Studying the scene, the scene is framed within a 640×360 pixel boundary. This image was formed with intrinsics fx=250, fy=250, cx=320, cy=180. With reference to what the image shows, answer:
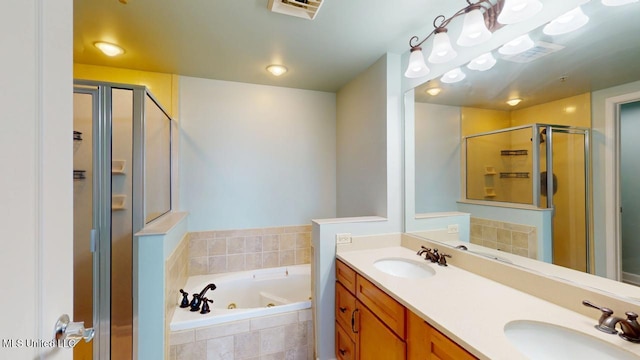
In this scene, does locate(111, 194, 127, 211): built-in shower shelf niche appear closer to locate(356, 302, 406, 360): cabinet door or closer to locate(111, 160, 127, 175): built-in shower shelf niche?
locate(111, 160, 127, 175): built-in shower shelf niche

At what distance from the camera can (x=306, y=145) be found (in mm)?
2861

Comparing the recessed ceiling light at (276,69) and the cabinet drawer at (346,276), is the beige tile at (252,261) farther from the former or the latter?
the recessed ceiling light at (276,69)

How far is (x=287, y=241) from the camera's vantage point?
278cm

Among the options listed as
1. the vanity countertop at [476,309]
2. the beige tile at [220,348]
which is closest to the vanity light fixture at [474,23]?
the vanity countertop at [476,309]

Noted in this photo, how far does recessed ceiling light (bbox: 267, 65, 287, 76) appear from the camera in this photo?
2.26 m

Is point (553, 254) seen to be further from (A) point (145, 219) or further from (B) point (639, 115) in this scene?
(A) point (145, 219)

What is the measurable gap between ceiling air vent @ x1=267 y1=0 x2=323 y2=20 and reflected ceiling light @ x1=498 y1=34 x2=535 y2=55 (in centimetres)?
101

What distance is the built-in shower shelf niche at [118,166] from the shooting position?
1.57 m

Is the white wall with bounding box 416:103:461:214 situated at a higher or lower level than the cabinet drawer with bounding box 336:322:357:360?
higher

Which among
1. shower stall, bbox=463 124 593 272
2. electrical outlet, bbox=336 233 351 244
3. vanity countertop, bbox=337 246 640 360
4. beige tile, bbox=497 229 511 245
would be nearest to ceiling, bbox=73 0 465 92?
shower stall, bbox=463 124 593 272

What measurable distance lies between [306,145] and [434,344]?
7.38 ft

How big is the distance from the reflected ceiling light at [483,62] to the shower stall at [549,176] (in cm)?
38

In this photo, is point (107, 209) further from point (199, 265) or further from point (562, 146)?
point (562, 146)
